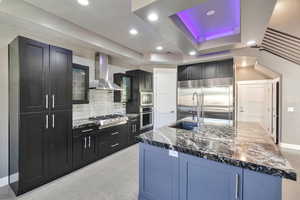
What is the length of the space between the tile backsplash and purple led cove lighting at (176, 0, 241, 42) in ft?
9.56

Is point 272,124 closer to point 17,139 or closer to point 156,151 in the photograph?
point 156,151

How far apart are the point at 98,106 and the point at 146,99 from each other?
176 cm

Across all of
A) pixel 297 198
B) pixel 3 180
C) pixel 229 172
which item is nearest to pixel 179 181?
pixel 229 172

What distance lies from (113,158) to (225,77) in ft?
13.0

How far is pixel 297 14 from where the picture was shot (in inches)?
119

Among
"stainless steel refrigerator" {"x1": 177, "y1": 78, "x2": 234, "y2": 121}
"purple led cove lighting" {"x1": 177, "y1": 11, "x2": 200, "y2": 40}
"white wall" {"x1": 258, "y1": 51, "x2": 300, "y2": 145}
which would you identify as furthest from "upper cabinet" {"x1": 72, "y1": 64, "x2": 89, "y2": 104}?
"white wall" {"x1": 258, "y1": 51, "x2": 300, "y2": 145}

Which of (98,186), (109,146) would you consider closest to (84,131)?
(109,146)

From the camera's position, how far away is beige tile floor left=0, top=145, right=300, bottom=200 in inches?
86.2

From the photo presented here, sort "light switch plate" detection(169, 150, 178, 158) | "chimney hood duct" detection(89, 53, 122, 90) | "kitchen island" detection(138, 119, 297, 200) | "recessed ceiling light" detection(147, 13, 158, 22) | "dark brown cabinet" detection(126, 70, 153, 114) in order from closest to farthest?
"kitchen island" detection(138, 119, 297, 200), "light switch plate" detection(169, 150, 178, 158), "recessed ceiling light" detection(147, 13, 158, 22), "chimney hood duct" detection(89, 53, 122, 90), "dark brown cabinet" detection(126, 70, 153, 114)

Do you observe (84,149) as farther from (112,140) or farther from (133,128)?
(133,128)

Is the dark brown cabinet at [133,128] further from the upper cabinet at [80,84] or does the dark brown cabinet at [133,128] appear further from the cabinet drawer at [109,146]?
the upper cabinet at [80,84]

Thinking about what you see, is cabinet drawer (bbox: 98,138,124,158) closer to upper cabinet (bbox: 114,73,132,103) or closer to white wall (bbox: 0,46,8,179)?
upper cabinet (bbox: 114,73,132,103)

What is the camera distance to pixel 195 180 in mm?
1521

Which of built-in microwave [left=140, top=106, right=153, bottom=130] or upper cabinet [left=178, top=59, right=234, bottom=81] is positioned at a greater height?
upper cabinet [left=178, top=59, right=234, bottom=81]
